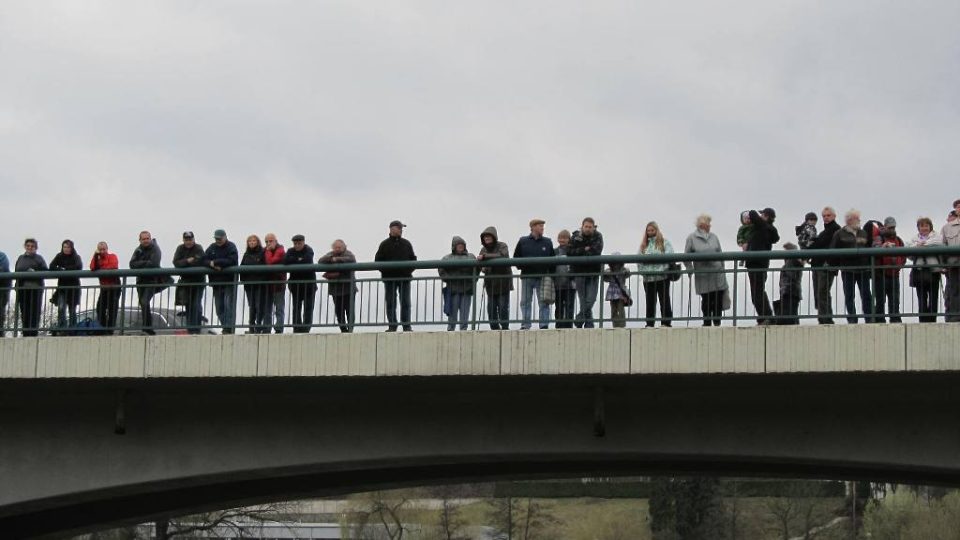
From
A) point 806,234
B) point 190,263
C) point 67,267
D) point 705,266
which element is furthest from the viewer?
point 67,267

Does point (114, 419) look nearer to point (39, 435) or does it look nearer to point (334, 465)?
point (39, 435)

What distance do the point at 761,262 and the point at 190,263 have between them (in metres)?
6.85

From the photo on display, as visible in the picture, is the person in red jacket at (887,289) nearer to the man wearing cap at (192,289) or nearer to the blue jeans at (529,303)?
the blue jeans at (529,303)

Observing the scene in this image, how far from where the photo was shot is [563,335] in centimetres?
1636

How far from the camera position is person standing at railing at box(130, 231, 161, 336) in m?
18.9

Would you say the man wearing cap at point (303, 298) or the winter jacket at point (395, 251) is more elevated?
the winter jacket at point (395, 251)

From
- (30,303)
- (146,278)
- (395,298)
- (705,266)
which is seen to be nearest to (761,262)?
(705,266)

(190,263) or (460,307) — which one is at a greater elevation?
(190,263)

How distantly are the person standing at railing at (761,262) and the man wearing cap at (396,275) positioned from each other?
12.5 feet

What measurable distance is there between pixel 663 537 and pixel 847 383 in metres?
64.4

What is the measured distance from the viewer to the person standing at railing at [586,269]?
1747cm

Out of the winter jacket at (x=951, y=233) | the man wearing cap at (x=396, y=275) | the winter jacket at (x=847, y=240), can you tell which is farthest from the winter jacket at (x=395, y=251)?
the winter jacket at (x=951, y=233)

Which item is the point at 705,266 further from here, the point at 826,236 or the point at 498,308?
the point at 498,308

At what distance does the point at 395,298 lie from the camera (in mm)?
18000
